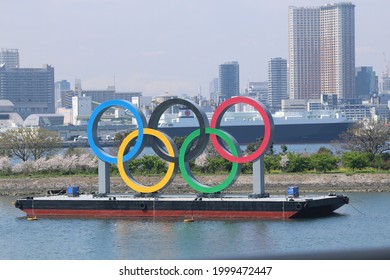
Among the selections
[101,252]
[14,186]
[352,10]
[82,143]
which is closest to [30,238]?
[101,252]

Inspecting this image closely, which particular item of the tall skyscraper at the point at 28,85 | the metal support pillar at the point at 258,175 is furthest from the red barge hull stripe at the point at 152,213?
the tall skyscraper at the point at 28,85

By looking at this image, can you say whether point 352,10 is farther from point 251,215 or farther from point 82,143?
point 251,215

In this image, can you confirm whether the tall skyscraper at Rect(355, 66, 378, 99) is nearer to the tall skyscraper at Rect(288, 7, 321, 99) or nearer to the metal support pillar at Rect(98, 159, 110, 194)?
the tall skyscraper at Rect(288, 7, 321, 99)

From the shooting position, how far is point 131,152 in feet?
78.9

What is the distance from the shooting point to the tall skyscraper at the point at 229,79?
6398 inches

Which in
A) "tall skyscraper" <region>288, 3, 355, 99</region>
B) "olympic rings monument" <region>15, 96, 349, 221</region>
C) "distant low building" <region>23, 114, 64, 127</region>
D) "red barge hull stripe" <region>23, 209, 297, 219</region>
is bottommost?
"distant low building" <region>23, 114, 64, 127</region>

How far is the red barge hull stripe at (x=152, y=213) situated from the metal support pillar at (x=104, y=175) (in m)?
1.18

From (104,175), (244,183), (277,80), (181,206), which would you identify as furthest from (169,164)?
(277,80)

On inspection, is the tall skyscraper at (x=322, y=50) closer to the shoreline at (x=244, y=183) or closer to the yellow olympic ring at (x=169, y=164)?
the shoreline at (x=244, y=183)

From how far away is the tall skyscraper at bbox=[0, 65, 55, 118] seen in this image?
145 metres

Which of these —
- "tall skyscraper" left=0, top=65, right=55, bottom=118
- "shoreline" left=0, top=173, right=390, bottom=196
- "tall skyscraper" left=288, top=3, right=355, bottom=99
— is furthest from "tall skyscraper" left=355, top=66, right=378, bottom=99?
"shoreline" left=0, top=173, right=390, bottom=196

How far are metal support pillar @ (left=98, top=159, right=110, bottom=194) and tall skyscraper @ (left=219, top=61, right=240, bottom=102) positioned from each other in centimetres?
13617

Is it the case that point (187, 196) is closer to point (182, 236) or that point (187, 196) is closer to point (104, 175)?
point (104, 175)

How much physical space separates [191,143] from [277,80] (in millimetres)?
151589
